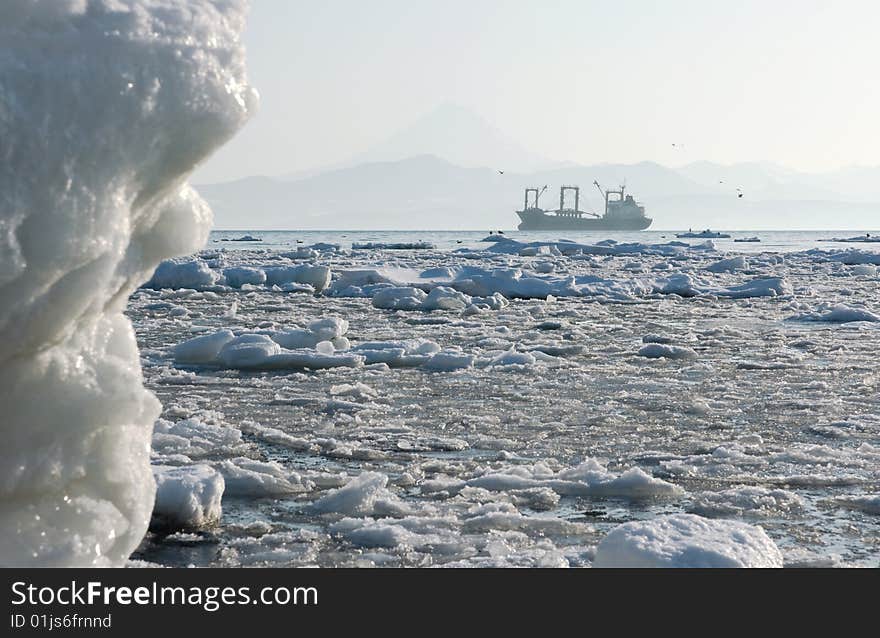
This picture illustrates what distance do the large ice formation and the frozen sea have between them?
725 mm

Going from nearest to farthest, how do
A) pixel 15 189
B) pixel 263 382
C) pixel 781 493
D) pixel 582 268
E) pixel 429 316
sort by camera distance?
pixel 15 189
pixel 781 493
pixel 263 382
pixel 429 316
pixel 582 268

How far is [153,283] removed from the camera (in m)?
19.1

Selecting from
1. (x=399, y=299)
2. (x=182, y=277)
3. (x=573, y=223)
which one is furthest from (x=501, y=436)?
(x=573, y=223)

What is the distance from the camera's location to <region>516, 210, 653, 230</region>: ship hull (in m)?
104

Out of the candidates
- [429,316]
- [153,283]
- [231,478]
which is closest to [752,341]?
[429,316]

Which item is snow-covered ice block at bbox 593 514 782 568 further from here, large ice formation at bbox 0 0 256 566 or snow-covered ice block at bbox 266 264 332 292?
snow-covered ice block at bbox 266 264 332 292

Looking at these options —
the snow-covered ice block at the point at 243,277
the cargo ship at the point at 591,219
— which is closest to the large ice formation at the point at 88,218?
the snow-covered ice block at the point at 243,277

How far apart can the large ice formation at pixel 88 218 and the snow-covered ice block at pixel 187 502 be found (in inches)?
34.2

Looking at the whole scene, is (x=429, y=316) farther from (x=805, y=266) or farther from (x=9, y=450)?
(x=805, y=266)

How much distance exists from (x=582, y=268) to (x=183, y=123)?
24.3m

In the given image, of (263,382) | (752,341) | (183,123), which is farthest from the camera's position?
(752,341)

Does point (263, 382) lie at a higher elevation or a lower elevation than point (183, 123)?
lower

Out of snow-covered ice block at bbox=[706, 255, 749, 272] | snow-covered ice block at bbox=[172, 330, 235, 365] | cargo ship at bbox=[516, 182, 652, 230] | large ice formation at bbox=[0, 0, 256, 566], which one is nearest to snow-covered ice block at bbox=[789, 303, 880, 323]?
snow-covered ice block at bbox=[172, 330, 235, 365]

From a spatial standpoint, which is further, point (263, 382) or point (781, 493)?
point (263, 382)
